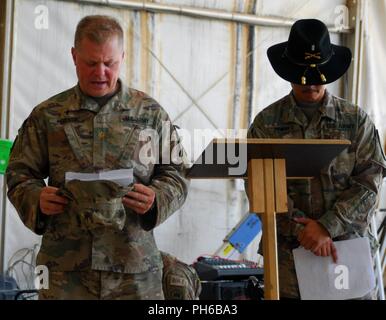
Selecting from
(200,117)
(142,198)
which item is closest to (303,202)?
(142,198)

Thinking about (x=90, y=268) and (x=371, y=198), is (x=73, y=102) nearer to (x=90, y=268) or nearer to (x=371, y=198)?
(x=90, y=268)

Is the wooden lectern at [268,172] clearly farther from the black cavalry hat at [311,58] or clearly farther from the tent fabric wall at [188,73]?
the tent fabric wall at [188,73]

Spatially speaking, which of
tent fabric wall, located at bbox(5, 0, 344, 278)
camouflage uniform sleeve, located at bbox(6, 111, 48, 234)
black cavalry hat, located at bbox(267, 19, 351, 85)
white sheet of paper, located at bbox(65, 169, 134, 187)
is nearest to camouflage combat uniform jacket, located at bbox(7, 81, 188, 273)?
camouflage uniform sleeve, located at bbox(6, 111, 48, 234)

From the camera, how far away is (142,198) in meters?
1.83

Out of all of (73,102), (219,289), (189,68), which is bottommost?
(219,289)

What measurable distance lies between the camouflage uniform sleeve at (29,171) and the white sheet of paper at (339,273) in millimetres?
799

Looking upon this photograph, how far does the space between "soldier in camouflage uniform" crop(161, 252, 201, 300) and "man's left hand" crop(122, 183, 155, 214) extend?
0.24m

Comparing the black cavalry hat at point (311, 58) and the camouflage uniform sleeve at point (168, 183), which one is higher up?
the black cavalry hat at point (311, 58)

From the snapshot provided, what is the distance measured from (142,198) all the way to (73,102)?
36 centimetres

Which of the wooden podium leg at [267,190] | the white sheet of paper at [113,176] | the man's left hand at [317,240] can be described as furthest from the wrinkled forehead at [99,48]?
the man's left hand at [317,240]

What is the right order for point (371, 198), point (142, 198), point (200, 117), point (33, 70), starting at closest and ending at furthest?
1. point (142, 198)
2. point (371, 198)
3. point (33, 70)
4. point (200, 117)

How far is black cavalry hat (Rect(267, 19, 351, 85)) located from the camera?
2.31 metres

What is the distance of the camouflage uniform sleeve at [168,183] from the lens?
1.89 meters

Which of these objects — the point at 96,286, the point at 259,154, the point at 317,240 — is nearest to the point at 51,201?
the point at 96,286
